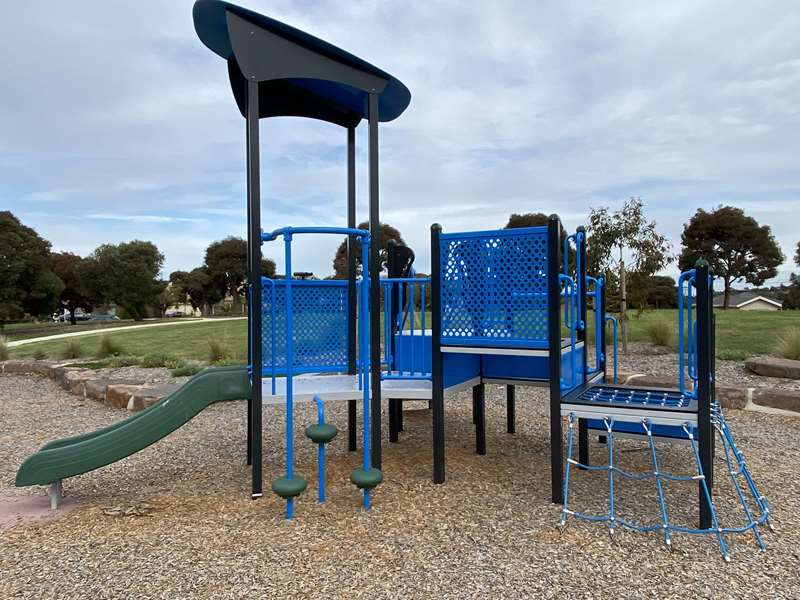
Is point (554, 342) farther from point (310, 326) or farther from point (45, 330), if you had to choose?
point (45, 330)

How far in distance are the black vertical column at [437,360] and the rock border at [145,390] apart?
94.1 inches

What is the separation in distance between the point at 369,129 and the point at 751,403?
599 cm

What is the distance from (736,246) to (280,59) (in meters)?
37.4

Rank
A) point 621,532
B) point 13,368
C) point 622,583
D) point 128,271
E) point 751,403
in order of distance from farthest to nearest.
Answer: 1. point 128,271
2. point 13,368
3. point 751,403
4. point 621,532
5. point 622,583

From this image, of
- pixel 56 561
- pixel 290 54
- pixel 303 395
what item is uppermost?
pixel 290 54

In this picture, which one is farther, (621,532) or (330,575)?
(621,532)

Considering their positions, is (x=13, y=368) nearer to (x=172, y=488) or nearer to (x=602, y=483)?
(x=172, y=488)

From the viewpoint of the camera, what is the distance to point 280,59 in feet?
12.2

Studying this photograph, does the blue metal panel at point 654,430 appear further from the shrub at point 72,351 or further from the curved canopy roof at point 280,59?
the shrub at point 72,351

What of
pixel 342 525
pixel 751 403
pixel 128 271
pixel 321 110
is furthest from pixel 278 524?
pixel 128 271

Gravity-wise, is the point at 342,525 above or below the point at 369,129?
below

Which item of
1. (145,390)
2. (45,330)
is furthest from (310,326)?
(45,330)

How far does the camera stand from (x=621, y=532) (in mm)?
3281

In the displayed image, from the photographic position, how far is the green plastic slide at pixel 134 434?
379 cm
